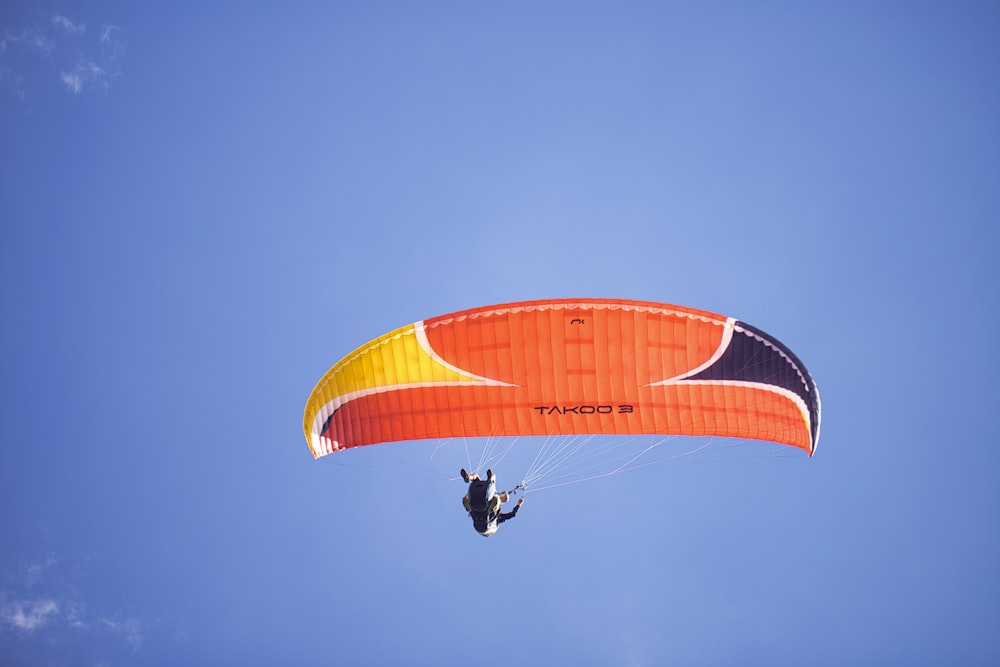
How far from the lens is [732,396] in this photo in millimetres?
14023

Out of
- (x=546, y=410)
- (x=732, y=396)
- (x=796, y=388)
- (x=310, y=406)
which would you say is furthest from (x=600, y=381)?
(x=310, y=406)

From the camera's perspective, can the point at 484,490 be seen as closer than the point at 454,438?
Yes

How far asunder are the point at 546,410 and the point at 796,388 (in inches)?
173

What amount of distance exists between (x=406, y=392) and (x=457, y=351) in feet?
4.19

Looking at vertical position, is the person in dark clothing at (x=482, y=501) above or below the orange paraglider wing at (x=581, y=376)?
below

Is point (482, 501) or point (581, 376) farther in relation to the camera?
point (581, 376)

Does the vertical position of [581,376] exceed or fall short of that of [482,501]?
it exceeds it

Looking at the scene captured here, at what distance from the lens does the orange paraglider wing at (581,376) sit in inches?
537

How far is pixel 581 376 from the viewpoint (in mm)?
14055

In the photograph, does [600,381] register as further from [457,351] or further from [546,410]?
[457,351]

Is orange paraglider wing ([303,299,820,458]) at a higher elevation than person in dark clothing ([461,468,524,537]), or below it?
higher

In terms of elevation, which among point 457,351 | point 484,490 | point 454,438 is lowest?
point 484,490

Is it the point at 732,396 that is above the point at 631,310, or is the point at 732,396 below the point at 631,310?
below

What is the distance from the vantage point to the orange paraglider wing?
13641 mm
